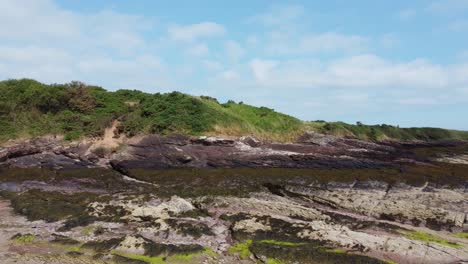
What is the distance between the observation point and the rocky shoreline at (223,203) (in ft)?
59.1

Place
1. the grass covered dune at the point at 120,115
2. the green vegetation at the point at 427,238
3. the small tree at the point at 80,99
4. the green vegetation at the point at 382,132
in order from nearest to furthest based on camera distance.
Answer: the green vegetation at the point at 427,238 < the grass covered dune at the point at 120,115 < the small tree at the point at 80,99 < the green vegetation at the point at 382,132

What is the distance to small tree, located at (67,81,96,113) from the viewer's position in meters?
38.9

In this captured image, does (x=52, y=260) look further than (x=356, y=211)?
No

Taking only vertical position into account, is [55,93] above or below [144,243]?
above

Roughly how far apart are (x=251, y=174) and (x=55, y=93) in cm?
2194

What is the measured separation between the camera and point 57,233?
20.0m

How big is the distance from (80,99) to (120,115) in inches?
182

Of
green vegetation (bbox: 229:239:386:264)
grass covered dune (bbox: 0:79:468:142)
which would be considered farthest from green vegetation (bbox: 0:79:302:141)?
green vegetation (bbox: 229:239:386:264)

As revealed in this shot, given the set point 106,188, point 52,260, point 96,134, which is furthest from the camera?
point 96,134

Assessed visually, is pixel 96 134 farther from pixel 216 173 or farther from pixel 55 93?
pixel 216 173

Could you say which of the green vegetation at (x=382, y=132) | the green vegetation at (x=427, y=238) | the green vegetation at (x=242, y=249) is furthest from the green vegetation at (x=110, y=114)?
the green vegetation at (x=427, y=238)

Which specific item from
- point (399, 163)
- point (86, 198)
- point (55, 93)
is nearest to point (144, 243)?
point (86, 198)

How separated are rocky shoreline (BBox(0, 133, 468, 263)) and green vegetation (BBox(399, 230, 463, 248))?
0.11 meters

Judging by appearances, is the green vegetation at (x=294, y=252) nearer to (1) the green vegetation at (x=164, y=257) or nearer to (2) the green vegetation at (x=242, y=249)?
(2) the green vegetation at (x=242, y=249)
